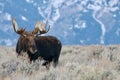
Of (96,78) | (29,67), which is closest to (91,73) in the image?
(96,78)

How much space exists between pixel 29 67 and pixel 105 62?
9.44 feet

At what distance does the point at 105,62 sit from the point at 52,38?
2.32 m

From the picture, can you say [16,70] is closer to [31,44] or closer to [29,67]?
[29,67]

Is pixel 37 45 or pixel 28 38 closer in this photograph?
pixel 28 38

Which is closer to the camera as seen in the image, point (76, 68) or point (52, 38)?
point (76, 68)

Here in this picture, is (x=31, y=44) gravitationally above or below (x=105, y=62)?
above

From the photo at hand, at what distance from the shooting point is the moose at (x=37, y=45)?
13555mm

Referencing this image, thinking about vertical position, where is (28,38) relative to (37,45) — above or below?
above

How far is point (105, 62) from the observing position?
1397 centimetres

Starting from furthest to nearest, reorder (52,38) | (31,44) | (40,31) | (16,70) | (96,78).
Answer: (52,38) < (40,31) < (31,44) < (16,70) < (96,78)

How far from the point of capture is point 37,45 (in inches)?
566

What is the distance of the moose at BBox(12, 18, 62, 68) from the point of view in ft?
44.5

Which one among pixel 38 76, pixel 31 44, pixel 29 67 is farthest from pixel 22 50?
pixel 38 76

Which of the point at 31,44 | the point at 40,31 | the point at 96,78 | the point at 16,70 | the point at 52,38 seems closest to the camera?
the point at 96,78
